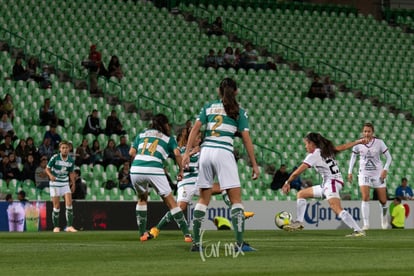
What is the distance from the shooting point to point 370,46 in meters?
41.6

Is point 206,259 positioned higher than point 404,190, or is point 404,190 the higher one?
point 404,190

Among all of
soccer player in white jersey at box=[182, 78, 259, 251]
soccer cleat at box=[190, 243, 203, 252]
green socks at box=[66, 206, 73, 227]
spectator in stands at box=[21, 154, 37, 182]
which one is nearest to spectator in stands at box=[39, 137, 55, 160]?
spectator in stands at box=[21, 154, 37, 182]

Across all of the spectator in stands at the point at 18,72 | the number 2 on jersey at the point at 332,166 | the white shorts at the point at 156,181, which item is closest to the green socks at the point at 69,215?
the number 2 on jersey at the point at 332,166

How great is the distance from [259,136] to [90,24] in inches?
284

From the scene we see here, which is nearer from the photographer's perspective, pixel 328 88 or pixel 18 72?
pixel 18 72

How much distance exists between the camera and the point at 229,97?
14.2m

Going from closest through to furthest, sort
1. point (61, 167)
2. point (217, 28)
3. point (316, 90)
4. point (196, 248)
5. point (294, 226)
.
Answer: point (196, 248) < point (294, 226) < point (61, 167) < point (316, 90) < point (217, 28)

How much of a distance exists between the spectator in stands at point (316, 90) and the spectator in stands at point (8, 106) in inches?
453

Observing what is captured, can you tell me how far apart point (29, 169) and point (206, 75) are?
1017 centimetres

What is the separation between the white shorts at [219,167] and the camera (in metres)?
14.2

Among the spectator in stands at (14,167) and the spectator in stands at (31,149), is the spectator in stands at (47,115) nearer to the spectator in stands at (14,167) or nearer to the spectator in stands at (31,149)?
the spectator in stands at (31,149)

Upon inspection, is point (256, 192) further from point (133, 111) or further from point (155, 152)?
point (155, 152)

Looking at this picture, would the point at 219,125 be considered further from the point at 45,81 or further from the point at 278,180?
the point at 45,81

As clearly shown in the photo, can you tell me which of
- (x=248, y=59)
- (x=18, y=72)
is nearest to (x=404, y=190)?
(x=248, y=59)
